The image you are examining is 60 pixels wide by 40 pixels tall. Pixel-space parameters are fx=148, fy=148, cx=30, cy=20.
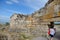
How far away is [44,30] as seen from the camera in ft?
62.5

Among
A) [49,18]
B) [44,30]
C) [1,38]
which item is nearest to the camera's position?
[49,18]

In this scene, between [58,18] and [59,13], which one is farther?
[58,18]

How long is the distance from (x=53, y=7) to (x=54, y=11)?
13 centimetres

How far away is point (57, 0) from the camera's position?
4223 millimetres

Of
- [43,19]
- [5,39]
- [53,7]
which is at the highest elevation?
[53,7]

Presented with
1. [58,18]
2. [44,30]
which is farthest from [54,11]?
[44,30]

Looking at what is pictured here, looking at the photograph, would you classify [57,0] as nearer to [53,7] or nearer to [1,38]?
[53,7]

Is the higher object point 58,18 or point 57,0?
point 57,0

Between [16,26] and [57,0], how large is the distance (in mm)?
21648

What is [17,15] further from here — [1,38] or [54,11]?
[54,11]

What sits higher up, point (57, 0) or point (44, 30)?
point (57, 0)

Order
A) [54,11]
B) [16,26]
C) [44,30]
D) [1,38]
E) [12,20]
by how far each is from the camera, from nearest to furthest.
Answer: [54,11], [1,38], [44,30], [16,26], [12,20]

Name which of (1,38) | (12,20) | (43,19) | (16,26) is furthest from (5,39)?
(12,20)

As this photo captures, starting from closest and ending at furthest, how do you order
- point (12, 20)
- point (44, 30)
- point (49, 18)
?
point (49, 18)
point (44, 30)
point (12, 20)
